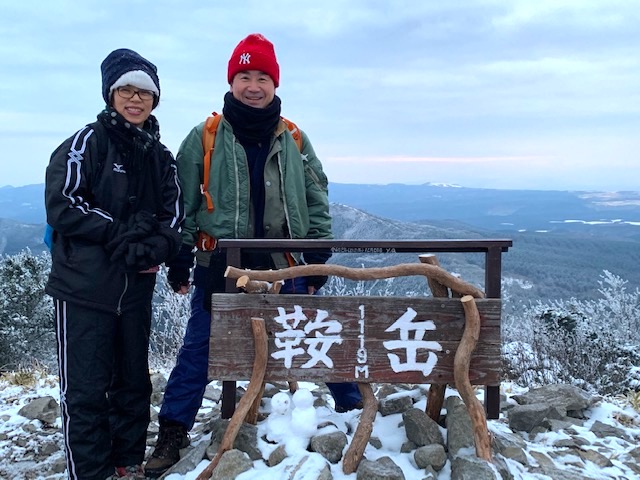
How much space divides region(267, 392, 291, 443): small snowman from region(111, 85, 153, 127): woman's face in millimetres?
2046

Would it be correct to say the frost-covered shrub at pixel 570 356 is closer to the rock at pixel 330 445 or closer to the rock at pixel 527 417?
the rock at pixel 527 417

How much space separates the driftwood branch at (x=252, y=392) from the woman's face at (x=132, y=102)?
1530mm

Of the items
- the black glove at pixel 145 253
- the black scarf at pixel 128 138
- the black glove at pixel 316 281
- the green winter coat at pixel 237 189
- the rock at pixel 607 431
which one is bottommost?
the rock at pixel 607 431

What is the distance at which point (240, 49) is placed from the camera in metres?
3.97

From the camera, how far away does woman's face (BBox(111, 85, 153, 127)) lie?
11.8ft

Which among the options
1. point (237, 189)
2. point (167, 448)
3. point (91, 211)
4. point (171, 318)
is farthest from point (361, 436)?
point (171, 318)

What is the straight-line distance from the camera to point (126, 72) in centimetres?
352

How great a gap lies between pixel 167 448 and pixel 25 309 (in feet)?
69.6

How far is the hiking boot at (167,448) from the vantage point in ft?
12.5

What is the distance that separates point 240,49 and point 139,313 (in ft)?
6.45

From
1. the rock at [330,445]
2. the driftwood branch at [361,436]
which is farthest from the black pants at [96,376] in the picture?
the driftwood branch at [361,436]

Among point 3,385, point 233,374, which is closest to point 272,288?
point 233,374

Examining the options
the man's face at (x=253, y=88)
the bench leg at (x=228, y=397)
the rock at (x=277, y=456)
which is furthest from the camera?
the man's face at (x=253, y=88)

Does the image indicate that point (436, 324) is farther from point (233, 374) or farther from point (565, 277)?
point (565, 277)
